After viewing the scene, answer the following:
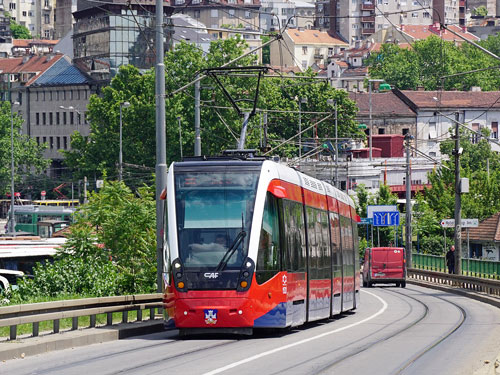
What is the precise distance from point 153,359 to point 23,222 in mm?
89535

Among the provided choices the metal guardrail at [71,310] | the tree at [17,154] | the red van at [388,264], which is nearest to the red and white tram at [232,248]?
the metal guardrail at [71,310]

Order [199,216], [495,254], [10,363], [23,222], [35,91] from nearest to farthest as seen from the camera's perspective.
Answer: [10,363] < [199,216] < [495,254] < [23,222] < [35,91]

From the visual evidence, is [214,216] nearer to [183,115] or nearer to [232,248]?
[232,248]

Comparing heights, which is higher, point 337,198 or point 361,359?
point 337,198

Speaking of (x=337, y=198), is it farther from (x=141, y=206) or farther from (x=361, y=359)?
(x=361, y=359)

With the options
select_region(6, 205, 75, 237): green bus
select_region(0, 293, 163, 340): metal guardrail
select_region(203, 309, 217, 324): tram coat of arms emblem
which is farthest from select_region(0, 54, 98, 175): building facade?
select_region(203, 309, 217, 324): tram coat of arms emblem

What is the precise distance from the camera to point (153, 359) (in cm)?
1759

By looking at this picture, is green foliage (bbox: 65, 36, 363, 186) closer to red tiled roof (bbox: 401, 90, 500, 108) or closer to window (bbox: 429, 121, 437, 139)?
window (bbox: 429, 121, 437, 139)

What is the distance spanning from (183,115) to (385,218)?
2871 centimetres

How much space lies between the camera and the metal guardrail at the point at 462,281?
142ft

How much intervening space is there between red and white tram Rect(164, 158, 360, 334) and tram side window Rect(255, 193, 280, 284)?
Result: 0.05 ft

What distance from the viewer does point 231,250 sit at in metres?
21.2

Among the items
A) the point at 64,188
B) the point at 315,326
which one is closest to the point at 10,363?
the point at 315,326

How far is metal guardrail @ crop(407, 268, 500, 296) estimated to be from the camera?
43312 mm
